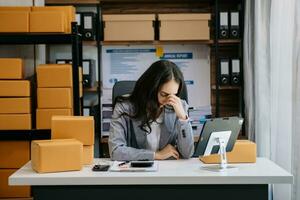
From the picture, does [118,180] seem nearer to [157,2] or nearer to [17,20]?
[17,20]

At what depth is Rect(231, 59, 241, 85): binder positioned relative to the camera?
3.98 m

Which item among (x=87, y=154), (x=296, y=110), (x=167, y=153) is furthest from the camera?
(x=296, y=110)

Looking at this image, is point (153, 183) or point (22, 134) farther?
point (22, 134)

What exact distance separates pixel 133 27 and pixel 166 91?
65.4 inches

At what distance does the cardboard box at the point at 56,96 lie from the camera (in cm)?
338

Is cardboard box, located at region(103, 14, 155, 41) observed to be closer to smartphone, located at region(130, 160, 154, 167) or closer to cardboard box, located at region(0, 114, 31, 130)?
cardboard box, located at region(0, 114, 31, 130)

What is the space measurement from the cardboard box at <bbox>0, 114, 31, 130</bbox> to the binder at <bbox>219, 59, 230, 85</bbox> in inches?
66.4

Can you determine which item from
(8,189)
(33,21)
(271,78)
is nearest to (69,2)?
(33,21)

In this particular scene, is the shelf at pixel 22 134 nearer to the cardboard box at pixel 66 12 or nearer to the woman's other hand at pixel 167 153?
the cardboard box at pixel 66 12

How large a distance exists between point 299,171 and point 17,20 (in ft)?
7.33

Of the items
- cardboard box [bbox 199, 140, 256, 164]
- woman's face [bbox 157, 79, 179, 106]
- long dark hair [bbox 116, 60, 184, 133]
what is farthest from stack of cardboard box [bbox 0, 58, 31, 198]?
cardboard box [bbox 199, 140, 256, 164]

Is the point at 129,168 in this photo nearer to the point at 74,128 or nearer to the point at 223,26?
Result: the point at 74,128

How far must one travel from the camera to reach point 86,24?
3.97 m

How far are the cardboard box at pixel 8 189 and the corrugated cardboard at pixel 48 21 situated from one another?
109 centimetres
